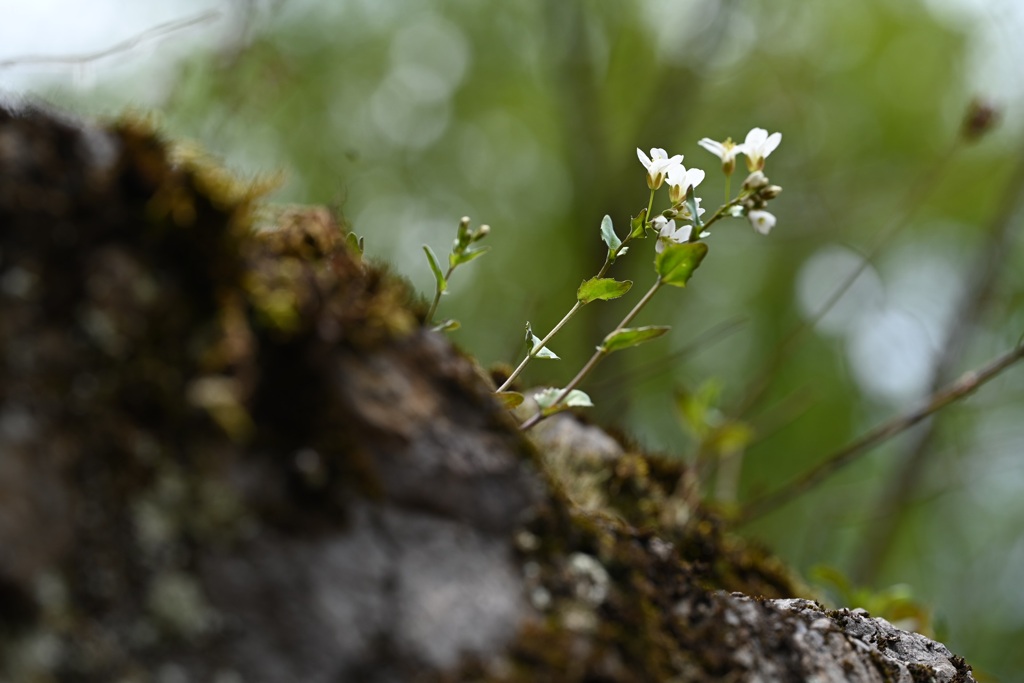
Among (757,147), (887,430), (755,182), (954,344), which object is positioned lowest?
(755,182)

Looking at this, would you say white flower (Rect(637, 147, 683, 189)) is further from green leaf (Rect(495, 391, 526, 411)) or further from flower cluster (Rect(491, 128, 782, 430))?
green leaf (Rect(495, 391, 526, 411))

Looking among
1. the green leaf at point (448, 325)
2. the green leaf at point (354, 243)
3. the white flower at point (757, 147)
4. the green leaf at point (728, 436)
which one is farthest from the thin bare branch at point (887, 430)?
the green leaf at point (354, 243)

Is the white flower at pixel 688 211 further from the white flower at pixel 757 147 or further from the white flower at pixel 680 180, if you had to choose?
the white flower at pixel 757 147

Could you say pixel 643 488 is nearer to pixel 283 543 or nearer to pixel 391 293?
pixel 391 293

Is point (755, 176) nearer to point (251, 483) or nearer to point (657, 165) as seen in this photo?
point (657, 165)

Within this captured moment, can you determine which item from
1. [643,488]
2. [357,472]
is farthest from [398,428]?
[643,488]

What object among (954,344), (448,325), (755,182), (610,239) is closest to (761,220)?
(755,182)
